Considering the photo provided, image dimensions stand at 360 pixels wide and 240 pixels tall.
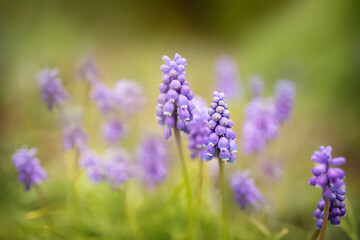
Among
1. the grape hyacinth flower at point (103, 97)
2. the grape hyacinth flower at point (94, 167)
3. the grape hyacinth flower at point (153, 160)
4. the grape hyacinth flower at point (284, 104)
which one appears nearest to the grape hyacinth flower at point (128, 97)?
the grape hyacinth flower at point (103, 97)

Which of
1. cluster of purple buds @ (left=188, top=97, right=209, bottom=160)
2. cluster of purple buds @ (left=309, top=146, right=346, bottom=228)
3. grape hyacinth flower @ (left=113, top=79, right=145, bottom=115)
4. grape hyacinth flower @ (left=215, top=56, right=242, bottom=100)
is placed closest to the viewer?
cluster of purple buds @ (left=309, top=146, right=346, bottom=228)

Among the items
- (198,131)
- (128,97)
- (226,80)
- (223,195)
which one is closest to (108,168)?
(128,97)

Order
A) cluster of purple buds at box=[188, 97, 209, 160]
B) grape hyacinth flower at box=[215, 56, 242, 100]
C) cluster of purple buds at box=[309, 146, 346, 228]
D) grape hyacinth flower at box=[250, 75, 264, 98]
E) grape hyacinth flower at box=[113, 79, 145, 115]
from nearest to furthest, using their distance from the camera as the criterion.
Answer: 1. cluster of purple buds at box=[309, 146, 346, 228]
2. cluster of purple buds at box=[188, 97, 209, 160]
3. grape hyacinth flower at box=[113, 79, 145, 115]
4. grape hyacinth flower at box=[250, 75, 264, 98]
5. grape hyacinth flower at box=[215, 56, 242, 100]

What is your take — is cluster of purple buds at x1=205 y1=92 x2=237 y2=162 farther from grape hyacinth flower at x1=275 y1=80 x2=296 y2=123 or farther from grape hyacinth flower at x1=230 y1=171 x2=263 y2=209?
→ grape hyacinth flower at x1=275 y1=80 x2=296 y2=123

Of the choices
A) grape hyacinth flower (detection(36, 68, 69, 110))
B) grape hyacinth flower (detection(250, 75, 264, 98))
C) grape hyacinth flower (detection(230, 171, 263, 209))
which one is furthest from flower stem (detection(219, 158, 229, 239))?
grape hyacinth flower (detection(250, 75, 264, 98))

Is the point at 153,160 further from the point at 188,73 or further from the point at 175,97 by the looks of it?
the point at 188,73

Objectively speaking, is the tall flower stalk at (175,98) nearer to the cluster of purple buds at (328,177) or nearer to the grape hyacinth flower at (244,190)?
the cluster of purple buds at (328,177)

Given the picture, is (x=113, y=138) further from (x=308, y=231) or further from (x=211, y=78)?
(x=211, y=78)
